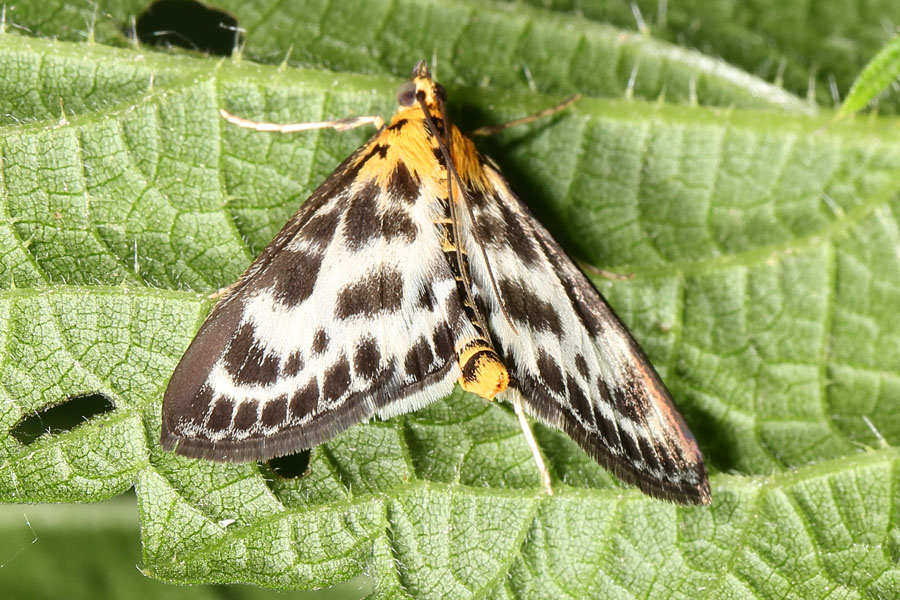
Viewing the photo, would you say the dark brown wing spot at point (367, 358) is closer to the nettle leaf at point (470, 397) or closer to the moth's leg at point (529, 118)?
the nettle leaf at point (470, 397)

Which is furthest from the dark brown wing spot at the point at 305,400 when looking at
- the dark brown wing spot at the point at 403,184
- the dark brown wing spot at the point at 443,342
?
the dark brown wing spot at the point at 403,184

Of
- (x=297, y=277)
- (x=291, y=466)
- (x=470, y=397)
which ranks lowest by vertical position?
(x=291, y=466)

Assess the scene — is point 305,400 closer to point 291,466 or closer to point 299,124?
A: point 291,466

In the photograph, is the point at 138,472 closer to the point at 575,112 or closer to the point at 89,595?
the point at 89,595

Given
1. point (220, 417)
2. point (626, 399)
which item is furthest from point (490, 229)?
point (220, 417)

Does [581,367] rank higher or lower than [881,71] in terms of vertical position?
lower
